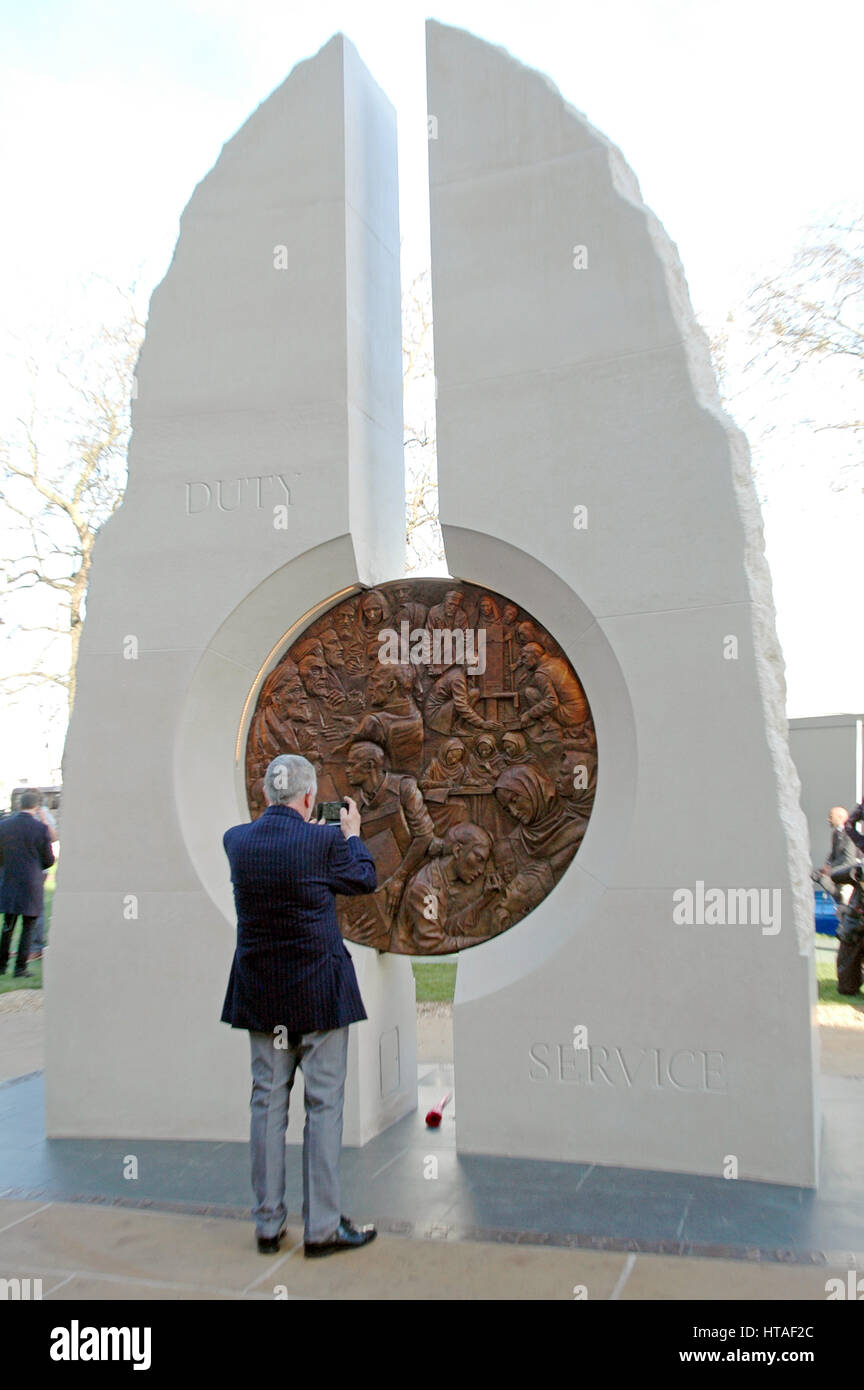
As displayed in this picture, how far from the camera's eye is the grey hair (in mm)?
4223

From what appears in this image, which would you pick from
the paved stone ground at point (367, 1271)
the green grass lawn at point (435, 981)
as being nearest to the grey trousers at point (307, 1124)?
the paved stone ground at point (367, 1271)

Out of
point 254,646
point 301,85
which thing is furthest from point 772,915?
point 301,85

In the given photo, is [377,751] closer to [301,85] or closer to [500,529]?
[500,529]

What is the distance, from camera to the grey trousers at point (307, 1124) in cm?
405

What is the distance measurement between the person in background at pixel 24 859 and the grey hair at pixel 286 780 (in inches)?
282

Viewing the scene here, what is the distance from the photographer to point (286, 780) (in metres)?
4.23

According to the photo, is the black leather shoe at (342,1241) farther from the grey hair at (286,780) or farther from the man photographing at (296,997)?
the grey hair at (286,780)

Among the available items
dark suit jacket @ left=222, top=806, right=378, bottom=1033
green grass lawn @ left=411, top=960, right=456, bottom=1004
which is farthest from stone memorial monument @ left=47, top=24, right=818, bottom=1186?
green grass lawn @ left=411, top=960, right=456, bottom=1004

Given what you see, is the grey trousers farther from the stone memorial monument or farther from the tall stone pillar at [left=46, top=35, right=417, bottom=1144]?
the tall stone pillar at [left=46, top=35, right=417, bottom=1144]

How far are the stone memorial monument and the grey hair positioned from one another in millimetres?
1584

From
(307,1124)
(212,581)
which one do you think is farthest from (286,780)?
(212,581)

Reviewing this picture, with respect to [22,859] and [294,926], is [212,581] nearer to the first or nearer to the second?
[294,926]

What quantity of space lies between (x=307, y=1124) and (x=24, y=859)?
7.54 m
